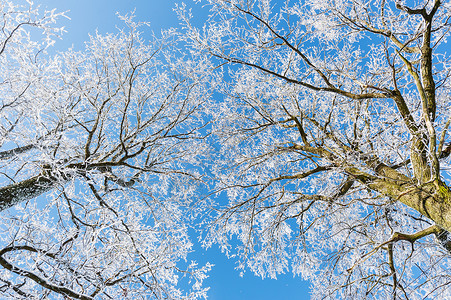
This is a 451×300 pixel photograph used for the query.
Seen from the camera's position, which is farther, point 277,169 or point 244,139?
point 244,139

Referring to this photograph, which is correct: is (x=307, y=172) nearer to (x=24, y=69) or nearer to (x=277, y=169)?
(x=277, y=169)

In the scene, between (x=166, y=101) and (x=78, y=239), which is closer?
(x=78, y=239)

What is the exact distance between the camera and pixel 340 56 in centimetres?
491

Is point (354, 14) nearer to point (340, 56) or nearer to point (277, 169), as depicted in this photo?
point (340, 56)

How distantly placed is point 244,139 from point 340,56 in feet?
8.06

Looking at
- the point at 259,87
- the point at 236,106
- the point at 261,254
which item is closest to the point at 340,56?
the point at 259,87

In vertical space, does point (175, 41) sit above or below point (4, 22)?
above

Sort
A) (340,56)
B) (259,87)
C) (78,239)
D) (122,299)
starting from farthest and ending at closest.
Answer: (259,87) → (340,56) → (78,239) → (122,299)

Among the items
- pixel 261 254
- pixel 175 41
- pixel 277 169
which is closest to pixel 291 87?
pixel 277 169

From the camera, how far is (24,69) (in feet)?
11.5

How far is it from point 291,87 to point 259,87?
702 millimetres

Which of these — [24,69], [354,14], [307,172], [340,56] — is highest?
[340,56]

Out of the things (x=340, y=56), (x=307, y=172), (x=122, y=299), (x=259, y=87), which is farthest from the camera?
(x=259, y=87)

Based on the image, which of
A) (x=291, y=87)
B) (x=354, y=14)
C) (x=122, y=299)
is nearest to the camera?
(x=122, y=299)
